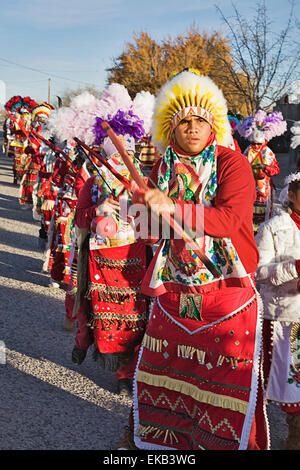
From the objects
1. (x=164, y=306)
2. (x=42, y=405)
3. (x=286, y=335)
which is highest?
(x=164, y=306)

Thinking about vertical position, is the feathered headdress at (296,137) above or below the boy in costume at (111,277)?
above

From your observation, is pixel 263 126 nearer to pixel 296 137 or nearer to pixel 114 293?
pixel 296 137

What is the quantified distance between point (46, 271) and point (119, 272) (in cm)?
391

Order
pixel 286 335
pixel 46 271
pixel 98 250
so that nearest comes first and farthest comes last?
pixel 286 335, pixel 98 250, pixel 46 271

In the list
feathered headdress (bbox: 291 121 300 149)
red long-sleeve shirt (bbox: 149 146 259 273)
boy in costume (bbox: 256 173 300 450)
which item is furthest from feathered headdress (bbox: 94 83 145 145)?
red long-sleeve shirt (bbox: 149 146 259 273)

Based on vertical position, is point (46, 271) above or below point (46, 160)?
below

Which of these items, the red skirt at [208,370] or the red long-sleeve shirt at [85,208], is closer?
the red skirt at [208,370]

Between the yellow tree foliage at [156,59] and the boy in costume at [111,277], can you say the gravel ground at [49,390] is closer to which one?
the boy in costume at [111,277]

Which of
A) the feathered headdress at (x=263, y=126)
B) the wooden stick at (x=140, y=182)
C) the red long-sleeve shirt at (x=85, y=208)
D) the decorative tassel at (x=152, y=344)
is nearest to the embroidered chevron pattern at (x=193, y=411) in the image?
the decorative tassel at (x=152, y=344)

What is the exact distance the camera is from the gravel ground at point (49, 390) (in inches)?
136

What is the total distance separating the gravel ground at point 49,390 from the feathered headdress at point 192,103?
199 cm
